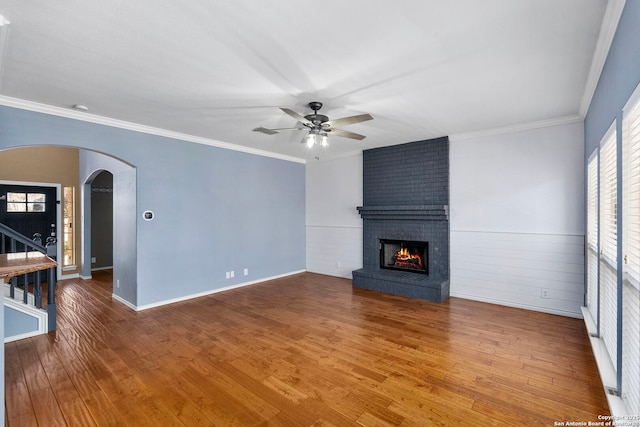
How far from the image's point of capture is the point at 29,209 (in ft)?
19.9

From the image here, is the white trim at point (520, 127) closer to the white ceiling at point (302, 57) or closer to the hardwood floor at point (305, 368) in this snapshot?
the white ceiling at point (302, 57)

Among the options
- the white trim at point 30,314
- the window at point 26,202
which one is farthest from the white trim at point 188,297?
the window at point 26,202

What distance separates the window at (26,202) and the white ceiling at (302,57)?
3905mm

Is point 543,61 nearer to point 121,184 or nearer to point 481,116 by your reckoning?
point 481,116

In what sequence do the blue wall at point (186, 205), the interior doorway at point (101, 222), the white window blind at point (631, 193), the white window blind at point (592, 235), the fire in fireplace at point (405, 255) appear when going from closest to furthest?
the white window blind at point (631, 193) < the white window blind at point (592, 235) < the blue wall at point (186, 205) < the fire in fireplace at point (405, 255) < the interior doorway at point (101, 222)

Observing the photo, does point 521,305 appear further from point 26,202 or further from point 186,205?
point 26,202

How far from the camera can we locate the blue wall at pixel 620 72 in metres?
1.62

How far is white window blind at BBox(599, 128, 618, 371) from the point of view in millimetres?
2248

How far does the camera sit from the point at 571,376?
256cm

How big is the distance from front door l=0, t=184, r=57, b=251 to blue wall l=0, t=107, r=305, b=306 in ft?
2.42

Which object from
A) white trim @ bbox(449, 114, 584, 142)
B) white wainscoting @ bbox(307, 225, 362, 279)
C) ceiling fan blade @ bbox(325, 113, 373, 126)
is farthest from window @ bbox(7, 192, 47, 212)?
white trim @ bbox(449, 114, 584, 142)

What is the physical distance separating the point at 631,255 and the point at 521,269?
2885 millimetres

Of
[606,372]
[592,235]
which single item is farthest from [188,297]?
[592,235]

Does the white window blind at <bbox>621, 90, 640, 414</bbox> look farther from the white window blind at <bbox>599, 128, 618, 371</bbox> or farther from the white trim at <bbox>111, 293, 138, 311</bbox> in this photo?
the white trim at <bbox>111, 293, 138, 311</bbox>
